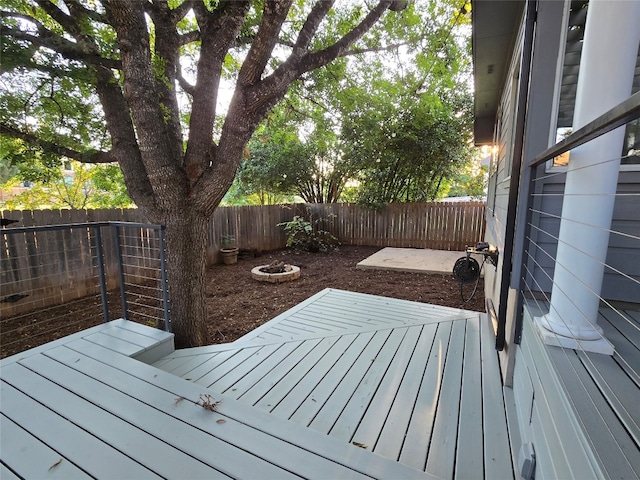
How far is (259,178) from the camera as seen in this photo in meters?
9.61

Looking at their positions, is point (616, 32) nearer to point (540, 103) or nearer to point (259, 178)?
point (540, 103)

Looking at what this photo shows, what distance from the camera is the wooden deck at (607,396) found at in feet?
2.40

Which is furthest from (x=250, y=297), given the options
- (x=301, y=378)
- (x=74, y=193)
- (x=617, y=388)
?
(x=74, y=193)

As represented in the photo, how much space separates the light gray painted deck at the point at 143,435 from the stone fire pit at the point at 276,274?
9.83ft

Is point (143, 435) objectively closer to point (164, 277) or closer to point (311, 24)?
point (164, 277)

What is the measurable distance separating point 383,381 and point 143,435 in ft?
4.42

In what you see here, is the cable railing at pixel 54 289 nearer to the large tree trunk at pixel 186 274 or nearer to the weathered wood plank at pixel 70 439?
the large tree trunk at pixel 186 274

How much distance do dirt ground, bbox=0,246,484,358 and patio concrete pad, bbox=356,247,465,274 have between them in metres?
0.15

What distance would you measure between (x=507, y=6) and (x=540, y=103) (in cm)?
150

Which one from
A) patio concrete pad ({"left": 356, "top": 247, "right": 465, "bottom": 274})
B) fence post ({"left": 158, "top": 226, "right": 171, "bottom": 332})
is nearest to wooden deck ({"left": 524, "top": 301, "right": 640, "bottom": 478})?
fence post ({"left": 158, "top": 226, "right": 171, "bottom": 332})

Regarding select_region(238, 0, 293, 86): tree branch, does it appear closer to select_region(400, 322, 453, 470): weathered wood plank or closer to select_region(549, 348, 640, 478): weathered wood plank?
select_region(400, 322, 453, 470): weathered wood plank

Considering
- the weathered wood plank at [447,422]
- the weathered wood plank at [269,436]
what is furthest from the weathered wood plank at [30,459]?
the weathered wood plank at [447,422]

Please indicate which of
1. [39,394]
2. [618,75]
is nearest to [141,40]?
[39,394]

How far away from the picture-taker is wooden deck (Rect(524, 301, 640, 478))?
73 centimetres
